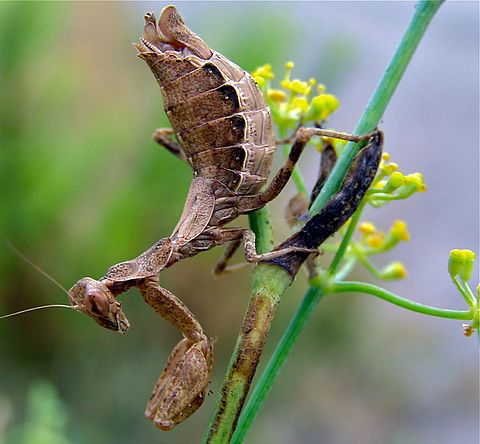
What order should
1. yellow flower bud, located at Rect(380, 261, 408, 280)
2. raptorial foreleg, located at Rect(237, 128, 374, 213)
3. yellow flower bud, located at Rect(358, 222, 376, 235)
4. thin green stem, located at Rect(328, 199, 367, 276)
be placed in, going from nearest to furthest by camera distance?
thin green stem, located at Rect(328, 199, 367, 276), raptorial foreleg, located at Rect(237, 128, 374, 213), yellow flower bud, located at Rect(358, 222, 376, 235), yellow flower bud, located at Rect(380, 261, 408, 280)

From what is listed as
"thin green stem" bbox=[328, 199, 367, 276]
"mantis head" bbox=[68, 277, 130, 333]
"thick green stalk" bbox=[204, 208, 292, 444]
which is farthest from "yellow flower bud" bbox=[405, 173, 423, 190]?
"mantis head" bbox=[68, 277, 130, 333]

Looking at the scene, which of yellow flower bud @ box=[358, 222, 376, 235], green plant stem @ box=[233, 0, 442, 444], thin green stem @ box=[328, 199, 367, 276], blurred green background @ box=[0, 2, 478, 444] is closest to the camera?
green plant stem @ box=[233, 0, 442, 444]

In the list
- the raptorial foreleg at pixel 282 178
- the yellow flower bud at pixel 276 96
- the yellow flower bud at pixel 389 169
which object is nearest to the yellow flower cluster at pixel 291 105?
the yellow flower bud at pixel 276 96

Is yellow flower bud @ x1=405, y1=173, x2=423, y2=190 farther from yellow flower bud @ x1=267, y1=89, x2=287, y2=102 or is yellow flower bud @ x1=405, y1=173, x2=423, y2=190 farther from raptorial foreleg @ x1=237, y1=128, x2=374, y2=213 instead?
yellow flower bud @ x1=267, y1=89, x2=287, y2=102

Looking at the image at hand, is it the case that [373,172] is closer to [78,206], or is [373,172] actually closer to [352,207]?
[352,207]

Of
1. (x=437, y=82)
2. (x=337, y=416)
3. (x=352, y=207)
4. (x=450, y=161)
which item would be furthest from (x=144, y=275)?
(x=437, y=82)

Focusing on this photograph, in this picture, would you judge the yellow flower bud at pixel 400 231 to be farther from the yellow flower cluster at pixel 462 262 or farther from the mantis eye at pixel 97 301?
the mantis eye at pixel 97 301
